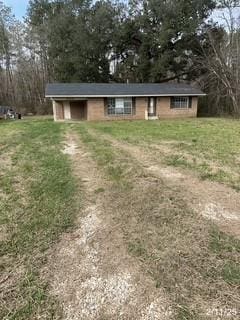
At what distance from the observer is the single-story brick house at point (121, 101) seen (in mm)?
19375

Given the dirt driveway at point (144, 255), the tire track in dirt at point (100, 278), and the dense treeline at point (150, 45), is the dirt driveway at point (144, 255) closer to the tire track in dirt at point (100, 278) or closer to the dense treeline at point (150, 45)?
the tire track in dirt at point (100, 278)

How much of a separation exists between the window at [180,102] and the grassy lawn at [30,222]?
1583 cm

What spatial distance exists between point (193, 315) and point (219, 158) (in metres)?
5.29

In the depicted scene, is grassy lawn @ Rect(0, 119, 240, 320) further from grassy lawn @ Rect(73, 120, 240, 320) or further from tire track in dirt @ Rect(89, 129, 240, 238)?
tire track in dirt @ Rect(89, 129, 240, 238)

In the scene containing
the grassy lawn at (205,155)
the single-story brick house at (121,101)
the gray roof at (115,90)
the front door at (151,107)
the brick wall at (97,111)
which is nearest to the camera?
the grassy lawn at (205,155)

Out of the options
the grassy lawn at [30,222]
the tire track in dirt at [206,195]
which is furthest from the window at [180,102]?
the grassy lawn at [30,222]

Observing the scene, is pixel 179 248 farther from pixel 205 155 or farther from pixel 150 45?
pixel 150 45

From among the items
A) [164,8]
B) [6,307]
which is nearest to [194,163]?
[6,307]

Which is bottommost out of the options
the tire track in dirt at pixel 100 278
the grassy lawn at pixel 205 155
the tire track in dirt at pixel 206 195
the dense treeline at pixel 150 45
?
the tire track in dirt at pixel 100 278

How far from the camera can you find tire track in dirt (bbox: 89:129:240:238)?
3444 mm

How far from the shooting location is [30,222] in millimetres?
3549

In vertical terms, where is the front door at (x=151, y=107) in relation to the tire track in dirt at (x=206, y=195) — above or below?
above

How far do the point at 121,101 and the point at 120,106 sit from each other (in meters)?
0.38

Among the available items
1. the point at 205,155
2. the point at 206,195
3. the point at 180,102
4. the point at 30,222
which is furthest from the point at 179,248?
the point at 180,102
